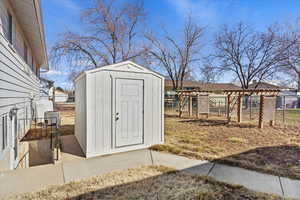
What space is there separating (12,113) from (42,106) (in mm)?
6155

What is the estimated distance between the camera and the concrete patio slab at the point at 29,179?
105 inches

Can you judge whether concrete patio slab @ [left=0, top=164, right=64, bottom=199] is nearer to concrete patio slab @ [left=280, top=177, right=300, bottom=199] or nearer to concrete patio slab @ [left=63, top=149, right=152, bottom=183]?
concrete patio slab @ [left=63, top=149, right=152, bottom=183]

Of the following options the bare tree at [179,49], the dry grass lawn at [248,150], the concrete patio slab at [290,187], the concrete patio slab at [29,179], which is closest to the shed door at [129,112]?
the dry grass lawn at [248,150]

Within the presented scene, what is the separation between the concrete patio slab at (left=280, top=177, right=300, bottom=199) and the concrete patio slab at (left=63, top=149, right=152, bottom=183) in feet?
8.07

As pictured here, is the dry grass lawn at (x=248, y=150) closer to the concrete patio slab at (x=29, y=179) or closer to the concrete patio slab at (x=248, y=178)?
the concrete patio slab at (x=248, y=178)

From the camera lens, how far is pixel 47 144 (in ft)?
17.6

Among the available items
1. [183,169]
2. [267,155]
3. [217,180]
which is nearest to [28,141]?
[183,169]

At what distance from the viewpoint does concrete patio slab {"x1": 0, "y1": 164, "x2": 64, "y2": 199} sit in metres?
2.68

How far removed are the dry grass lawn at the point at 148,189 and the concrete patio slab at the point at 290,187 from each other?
314 millimetres

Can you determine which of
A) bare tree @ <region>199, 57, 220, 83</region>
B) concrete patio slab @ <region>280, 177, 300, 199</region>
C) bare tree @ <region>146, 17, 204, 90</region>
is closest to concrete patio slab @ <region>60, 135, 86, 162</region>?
concrete patio slab @ <region>280, 177, 300, 199</region>

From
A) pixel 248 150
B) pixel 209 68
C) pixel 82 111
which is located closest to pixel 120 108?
pixel 82 111

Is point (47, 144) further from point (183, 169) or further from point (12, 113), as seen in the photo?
point (183, 169)

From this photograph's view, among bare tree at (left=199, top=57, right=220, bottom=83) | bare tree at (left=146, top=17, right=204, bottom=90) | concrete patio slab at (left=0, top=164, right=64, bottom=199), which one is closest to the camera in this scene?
concrete patio slab at (left=0, top=164, right=64, bottom=199)

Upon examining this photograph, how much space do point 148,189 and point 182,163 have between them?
130 centimetres
